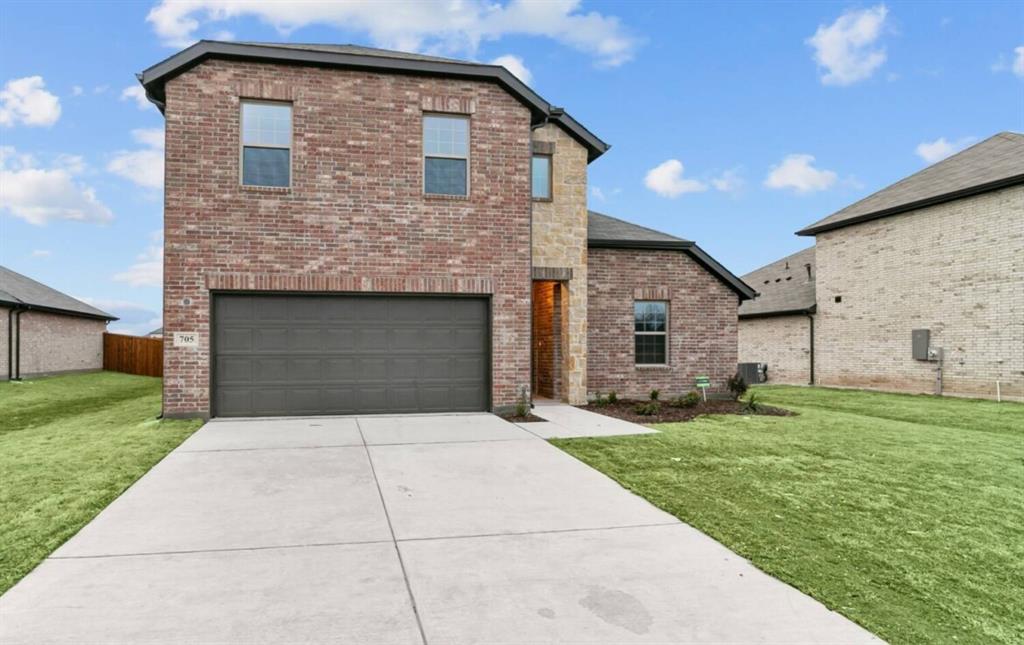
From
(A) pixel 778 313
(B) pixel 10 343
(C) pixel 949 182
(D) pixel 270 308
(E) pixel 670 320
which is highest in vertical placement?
(C) pixel 949 182

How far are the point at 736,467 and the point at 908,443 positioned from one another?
4.20m

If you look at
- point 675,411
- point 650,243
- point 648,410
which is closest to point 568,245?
point 650,243

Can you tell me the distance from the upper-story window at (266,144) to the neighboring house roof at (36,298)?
1621 cm

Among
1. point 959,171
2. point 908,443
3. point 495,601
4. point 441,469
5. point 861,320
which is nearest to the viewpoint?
point 495,601

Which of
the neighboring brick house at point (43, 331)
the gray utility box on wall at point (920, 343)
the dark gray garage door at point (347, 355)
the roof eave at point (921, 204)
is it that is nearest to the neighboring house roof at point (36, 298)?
the neighboring brick house at point (43, 331)

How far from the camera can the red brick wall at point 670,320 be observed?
14.5 meters

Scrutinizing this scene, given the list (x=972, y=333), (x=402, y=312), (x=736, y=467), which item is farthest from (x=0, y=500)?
(x=972, y=333)

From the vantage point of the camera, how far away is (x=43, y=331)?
24141mm

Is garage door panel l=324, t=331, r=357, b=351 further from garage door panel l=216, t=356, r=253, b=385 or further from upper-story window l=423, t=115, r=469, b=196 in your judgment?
upper-story window l=423, t=115, r=469, b=196

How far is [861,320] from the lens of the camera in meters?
21.3

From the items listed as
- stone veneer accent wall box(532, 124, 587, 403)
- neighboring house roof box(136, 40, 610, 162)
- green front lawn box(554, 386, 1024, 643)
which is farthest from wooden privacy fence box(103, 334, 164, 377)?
green front lawn box(554, 386, 1024, 643)

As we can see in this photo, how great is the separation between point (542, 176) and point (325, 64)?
5302 mm

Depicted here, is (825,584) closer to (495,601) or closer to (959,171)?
(495,601)

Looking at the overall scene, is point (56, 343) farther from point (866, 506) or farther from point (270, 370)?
point (866, 506)
